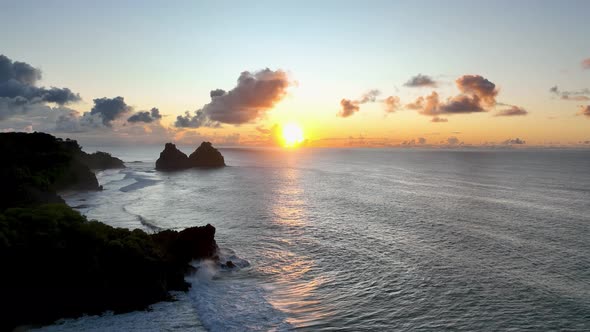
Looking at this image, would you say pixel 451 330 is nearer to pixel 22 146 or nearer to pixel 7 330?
pixel 7 330

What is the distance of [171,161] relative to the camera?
7446 inches

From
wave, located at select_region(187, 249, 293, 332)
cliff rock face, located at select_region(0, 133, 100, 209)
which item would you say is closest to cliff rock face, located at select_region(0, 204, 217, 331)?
wave, located at select_region(187, 249, 293, 332)

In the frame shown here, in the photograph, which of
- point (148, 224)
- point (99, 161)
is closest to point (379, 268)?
point (148, 224)

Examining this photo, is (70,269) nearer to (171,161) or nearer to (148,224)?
Answer: (148,224)

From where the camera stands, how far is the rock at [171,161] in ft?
615

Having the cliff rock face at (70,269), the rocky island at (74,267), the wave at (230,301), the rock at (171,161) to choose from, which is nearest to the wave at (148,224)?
the rocky island at (74,267)

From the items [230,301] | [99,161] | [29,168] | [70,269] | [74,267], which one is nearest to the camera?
[70,269]

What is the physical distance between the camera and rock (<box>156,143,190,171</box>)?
18750 cm

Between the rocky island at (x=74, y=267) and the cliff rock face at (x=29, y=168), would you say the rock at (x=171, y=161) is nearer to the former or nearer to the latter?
the cliff rock face at (x=29, y=168)

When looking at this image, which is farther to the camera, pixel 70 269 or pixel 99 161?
pixel 99 161

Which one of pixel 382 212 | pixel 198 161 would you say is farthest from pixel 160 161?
pixel 382 212

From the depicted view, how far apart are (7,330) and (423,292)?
29.9m

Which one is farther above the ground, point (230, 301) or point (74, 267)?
point (74, 267)

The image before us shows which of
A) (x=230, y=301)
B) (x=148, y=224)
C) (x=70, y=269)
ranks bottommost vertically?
(x=230, y=301)
